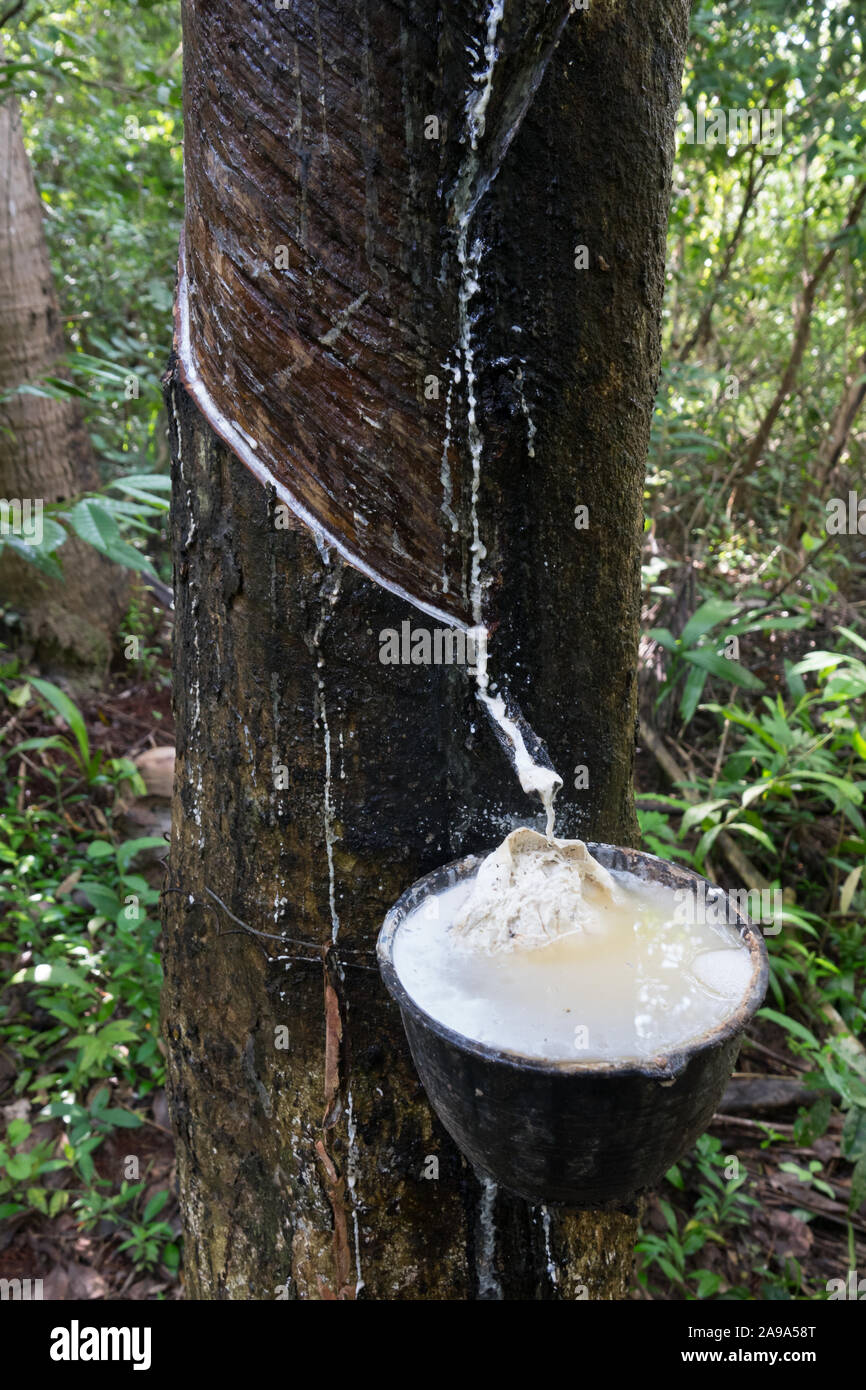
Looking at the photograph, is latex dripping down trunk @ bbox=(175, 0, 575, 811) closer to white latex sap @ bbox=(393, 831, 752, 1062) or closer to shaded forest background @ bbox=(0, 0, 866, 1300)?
white latex sap @ bbox=(393, 831, 752, 1062)

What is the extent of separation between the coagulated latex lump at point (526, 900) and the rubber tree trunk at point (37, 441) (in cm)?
340

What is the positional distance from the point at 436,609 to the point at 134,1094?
212 centimetres

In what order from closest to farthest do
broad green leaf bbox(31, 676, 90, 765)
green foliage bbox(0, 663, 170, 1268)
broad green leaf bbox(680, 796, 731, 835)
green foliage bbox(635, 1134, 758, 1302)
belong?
1. green foliage bbox(635, 1134, 758, 1302)
2. green foliage bbox(0, 663, 170, 1268)
3. broad green leaf bbox(680, 796, 731, 835)
4. broad green leaf bbox(31, 676, 90, 765)

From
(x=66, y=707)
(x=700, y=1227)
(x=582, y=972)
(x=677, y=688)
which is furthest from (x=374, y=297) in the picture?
(x=677, y=688)

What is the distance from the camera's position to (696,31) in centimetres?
409

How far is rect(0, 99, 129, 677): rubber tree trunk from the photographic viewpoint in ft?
13.2

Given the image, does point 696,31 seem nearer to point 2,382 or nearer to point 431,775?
point 2,382

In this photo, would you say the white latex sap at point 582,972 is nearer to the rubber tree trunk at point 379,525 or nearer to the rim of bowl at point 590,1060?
the rim of bowl at point 590,1060

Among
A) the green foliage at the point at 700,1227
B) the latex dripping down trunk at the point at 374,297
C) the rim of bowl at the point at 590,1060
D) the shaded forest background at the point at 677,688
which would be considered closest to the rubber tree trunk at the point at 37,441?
the shaded forest background at the point at 677,688

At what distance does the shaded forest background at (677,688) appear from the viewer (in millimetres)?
2461

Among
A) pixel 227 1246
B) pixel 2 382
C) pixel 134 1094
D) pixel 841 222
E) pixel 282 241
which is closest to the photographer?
pixel 282 241

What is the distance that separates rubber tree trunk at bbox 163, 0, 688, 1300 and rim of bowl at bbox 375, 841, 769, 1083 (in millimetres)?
78

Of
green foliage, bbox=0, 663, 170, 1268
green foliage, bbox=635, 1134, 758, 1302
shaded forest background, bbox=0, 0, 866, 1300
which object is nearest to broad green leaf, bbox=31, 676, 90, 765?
shaded forest background, bbox=0, 0, 866, 1300

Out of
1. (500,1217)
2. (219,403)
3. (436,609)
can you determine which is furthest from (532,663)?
(500,1217)
